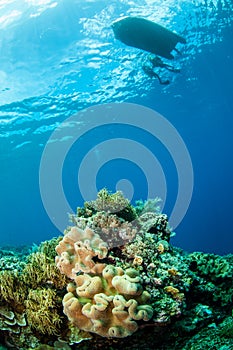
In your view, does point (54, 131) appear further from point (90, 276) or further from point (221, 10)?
point (90, 276)

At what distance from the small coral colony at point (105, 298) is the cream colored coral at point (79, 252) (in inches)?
0.6

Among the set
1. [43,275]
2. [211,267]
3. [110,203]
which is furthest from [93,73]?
[43,275]

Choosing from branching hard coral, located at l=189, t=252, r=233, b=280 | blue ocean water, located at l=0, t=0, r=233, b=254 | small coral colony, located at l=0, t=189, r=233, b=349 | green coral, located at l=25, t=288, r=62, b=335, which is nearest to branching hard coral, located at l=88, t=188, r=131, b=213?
small coral colony, located at l=0, t=189, r=233, b=349

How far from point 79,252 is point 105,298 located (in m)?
0.82

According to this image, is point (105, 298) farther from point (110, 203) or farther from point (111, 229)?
point (110, 203)

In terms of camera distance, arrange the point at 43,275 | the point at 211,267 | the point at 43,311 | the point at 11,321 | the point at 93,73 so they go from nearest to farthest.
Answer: the point at 43,311 → the point at 11,321 → the point at 43,275 → the point at 211,267 → the point at 93,73

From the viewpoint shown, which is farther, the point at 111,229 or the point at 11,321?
the point at 111,229

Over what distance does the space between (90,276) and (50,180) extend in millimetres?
55978

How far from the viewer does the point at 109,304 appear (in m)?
3.65

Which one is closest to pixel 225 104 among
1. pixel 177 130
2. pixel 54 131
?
pixel 177 130

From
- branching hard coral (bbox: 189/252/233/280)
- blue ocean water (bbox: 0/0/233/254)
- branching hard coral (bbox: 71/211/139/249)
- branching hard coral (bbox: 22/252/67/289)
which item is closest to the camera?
branching hard coral (bbox: 22/252/67/289)

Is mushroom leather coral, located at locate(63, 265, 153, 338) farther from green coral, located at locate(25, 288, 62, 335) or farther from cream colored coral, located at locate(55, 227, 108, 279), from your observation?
green coral, located at locate(25, 288, 62, 335)

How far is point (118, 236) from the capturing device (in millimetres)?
5008

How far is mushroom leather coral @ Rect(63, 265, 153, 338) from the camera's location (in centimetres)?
351
